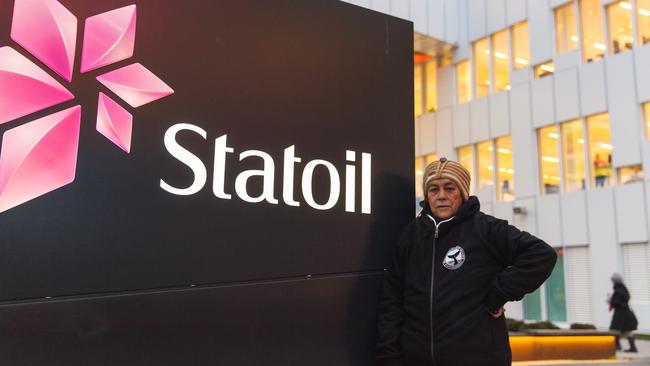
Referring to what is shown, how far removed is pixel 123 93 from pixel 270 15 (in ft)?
2.72


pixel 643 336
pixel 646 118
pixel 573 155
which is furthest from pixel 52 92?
pixel 573 155

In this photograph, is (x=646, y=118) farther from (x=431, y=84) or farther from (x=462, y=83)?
(x=431, y=84)

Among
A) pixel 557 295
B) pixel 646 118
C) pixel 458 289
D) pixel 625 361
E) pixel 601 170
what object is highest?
pixel 646 118

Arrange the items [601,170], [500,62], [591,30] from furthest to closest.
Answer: [500,62], [591,30], [601,170]

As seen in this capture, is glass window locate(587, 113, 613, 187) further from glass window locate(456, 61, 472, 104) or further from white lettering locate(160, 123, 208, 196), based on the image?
white lettering locate(160, 123, 208, 196)

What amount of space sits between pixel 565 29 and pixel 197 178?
1919cm

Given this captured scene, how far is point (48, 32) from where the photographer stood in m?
2.40

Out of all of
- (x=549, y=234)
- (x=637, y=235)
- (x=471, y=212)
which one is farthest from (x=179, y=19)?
(x=549, y=234)

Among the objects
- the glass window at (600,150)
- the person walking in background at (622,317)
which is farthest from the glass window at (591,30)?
the person walking in background at (622,317)

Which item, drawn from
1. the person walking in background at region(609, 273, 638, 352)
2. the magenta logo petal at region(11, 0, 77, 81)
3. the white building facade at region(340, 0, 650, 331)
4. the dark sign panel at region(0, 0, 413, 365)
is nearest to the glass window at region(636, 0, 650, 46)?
the white building facade at region(340, 0, 650, 331)

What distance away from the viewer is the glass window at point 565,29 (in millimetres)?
19172

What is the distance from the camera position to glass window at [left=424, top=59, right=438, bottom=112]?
23422 millimetres

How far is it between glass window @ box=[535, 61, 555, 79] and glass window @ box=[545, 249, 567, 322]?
5555 millimetres

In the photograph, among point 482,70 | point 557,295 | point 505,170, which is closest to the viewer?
point 557,295
